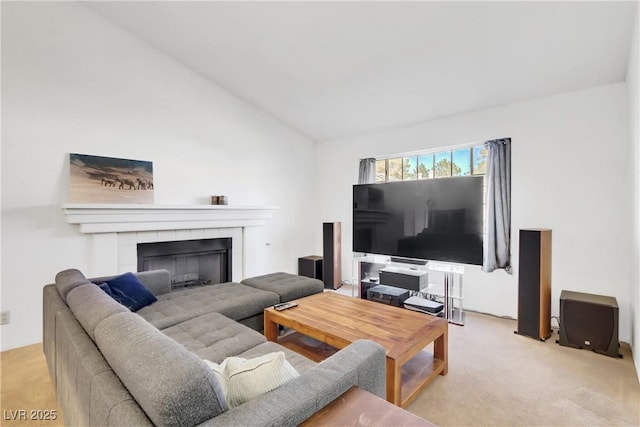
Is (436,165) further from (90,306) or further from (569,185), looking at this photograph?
(90,306)

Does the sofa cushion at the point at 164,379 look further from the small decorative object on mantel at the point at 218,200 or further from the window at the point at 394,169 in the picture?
the window at the point at 394,169

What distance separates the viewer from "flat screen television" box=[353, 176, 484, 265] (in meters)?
3.18

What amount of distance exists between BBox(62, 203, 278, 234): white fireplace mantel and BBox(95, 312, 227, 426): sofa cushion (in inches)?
98.3

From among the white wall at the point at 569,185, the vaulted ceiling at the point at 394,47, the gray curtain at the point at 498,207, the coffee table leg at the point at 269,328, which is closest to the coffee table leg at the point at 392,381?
the coffee table leg at the point at 269,328

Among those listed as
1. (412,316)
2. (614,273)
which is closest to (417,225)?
(412,316)

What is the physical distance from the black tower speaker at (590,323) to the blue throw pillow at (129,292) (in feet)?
11.8

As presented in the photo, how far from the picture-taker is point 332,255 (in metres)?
4.59

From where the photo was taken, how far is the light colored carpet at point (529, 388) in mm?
1770

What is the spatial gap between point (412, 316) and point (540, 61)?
2482 mm

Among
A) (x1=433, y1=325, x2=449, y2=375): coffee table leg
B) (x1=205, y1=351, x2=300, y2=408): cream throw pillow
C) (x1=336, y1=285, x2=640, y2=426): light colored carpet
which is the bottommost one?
(x1=336, y1=285, x2=640, y2=426): light colored carpet

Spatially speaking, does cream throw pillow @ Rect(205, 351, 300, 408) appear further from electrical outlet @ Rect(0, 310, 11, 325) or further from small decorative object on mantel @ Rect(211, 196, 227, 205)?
small decorative object on mantel @ Rect(211, 196, 227, 205)

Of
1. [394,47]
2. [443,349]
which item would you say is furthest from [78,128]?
[443,349]

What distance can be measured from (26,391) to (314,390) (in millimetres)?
2362

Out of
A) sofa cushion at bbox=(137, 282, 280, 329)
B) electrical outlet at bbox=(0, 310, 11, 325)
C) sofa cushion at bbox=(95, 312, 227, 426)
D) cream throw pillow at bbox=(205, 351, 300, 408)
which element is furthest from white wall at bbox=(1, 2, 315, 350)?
cream throw pillow at bbox=(205, 351, 300, 408)
